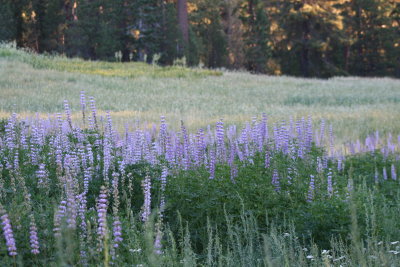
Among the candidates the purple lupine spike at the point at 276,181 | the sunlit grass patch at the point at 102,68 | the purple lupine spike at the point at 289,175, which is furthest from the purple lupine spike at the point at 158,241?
the sunlit grass patch at the point at 102,68

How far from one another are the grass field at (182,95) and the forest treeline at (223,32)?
782 cm

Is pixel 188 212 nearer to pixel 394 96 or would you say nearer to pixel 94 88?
pixel 94 88

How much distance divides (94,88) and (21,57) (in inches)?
278

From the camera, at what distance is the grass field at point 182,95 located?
14.9 m

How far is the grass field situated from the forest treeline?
7819 mm

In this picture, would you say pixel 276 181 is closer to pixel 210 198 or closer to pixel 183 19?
pixel 210 198

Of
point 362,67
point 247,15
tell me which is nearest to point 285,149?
point 247,15

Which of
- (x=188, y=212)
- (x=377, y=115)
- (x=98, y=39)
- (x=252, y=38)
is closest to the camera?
(x=188, y=212)

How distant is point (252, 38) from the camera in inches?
1641

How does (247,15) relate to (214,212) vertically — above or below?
above

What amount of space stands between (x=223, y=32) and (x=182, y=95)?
88.9 feet

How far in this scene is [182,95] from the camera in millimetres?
20812

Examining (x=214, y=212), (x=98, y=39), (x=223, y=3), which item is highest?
(x=223, y=3)

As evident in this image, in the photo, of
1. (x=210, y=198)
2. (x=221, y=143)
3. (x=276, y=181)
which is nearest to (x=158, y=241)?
(x=210, y=198)
